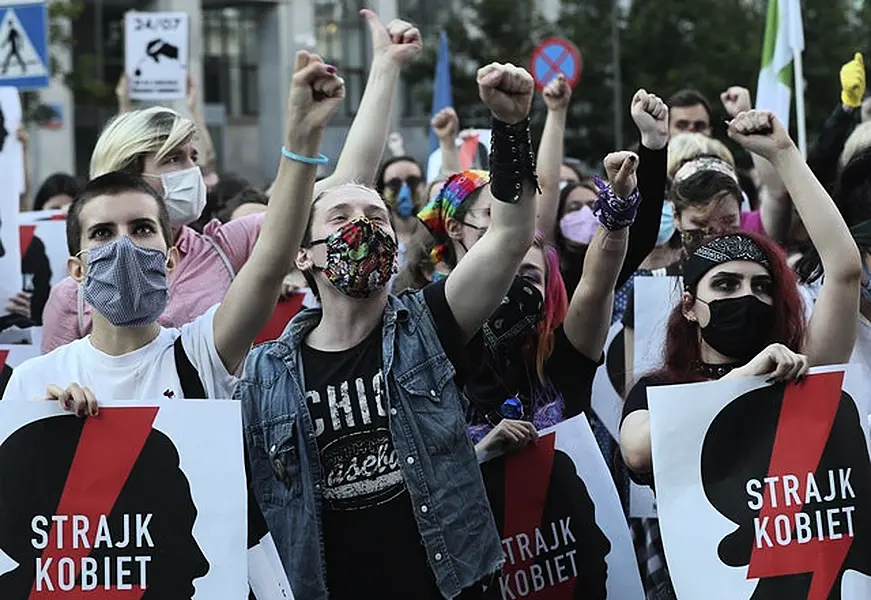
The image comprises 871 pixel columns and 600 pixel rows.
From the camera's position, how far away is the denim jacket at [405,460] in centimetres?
388

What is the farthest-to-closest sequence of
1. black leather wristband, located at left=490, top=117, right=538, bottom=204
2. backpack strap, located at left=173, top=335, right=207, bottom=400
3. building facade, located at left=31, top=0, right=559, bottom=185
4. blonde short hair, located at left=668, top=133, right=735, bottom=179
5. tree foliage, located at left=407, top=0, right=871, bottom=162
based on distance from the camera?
building facade, located at left=31, top=0, right=559, bottom=185 → tree foliage, located at left=407, top=0, right=871, bottom=162 → blonde short hair, located at left=668, top=133, right=735, bottom=179 → backpack strap, located at left=173, top=335, right=207, bottom=400 → black leather wristband, located at left=490, top=117, right=538, bottom=204

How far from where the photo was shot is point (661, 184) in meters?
5.11

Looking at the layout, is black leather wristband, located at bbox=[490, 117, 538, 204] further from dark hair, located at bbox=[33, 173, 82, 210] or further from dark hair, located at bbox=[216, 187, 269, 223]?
dark hair, located at bbox=[33, 173, 82, 210]

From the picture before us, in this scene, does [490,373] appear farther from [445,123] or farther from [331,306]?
[445,123]

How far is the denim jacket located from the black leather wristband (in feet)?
1.22

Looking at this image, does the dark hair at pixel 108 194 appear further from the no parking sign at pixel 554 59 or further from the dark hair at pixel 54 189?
the no parking sign at pixel 554 59

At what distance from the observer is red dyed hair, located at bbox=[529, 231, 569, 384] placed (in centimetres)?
474

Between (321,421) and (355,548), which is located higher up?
(321,421)

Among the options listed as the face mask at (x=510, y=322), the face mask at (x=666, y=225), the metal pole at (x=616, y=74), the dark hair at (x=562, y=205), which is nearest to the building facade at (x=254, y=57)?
the metal pole at (x=616, y=74)

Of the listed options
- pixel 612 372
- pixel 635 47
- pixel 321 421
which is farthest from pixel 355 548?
pixel 635 47

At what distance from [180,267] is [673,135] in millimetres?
3481

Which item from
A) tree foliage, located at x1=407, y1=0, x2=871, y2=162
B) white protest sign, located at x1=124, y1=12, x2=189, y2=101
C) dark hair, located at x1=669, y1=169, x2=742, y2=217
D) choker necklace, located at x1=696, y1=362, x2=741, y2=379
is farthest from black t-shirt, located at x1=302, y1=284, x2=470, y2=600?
tree foliage, located at x1=407, y1=0, x2=871, y2=162

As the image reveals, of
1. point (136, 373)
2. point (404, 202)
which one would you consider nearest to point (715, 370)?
point (136, 373)

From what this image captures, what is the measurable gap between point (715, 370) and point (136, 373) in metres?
1.44
